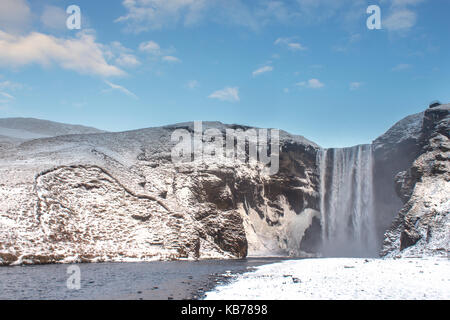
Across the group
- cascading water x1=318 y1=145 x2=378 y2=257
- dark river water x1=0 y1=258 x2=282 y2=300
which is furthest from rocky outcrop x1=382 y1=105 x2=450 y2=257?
dark river water x1=0 y1=258 x2=282 y2=300

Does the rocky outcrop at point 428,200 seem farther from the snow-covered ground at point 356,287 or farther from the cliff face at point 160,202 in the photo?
the snow-covered ground at point 356,287

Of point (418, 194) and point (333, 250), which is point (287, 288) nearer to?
point (418, 194)

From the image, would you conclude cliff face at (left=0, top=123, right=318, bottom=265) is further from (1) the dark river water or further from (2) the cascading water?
(2) the cascading water

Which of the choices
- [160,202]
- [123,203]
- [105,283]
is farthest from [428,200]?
[105,283]

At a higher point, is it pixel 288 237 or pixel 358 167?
pixel 358 167

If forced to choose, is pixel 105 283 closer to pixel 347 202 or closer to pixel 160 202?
pixel 160 202

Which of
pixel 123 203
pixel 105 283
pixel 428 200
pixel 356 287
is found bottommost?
pixel 105 283

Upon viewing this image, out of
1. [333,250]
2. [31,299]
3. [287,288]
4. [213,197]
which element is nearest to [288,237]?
[333,250]
